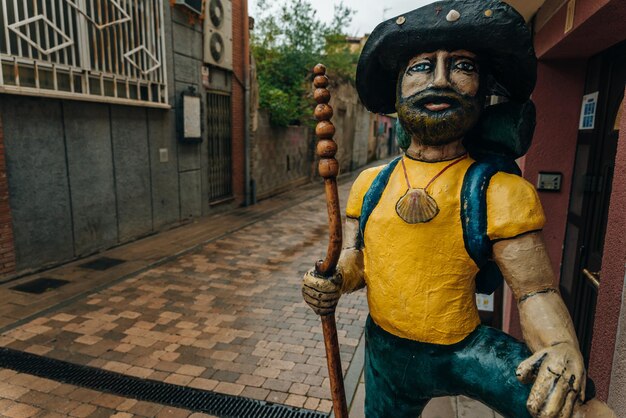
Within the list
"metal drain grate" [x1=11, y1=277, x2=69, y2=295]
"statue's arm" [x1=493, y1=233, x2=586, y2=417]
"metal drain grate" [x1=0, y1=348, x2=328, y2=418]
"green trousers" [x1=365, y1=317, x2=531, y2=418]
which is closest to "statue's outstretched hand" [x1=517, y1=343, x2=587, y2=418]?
"statue's arm" [x1=493, y1=233, x2=586, y2=417]

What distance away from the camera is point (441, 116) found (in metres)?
1.62

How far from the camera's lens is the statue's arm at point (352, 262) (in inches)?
74.1

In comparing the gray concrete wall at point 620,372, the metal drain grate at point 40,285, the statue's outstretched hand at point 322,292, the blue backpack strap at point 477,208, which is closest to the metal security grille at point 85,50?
→ the metal drain grate at point 40,285

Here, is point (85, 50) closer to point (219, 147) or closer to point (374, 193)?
point (219, 147)

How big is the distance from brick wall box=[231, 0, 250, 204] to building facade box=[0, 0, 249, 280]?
415 mm

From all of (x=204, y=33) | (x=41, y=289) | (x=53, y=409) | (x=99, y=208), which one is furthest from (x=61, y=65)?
(x=53, y=409)

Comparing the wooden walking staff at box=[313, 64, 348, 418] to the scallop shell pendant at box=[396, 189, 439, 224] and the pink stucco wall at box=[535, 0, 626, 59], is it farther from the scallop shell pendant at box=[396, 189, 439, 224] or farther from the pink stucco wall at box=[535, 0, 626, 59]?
the pink stucco wall at box=[535, 0, 626, 59]

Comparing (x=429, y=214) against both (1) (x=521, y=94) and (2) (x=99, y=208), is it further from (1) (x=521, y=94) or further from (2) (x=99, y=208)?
(2) (x=99, y=208)

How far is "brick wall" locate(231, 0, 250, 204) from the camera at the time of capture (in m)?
10.3

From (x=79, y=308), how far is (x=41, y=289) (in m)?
0.84

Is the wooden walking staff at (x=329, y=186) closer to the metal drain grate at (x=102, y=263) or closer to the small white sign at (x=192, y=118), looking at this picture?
the metal drain grate at (x=102, y=263)

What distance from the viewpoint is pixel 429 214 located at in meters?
1.60

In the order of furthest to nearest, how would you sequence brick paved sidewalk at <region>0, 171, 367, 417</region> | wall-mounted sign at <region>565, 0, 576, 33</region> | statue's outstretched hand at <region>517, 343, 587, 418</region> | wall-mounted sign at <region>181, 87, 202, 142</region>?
1. wall-mounted sign at <region>181, 87, 202, 142</region>
2. brick paved sidewalk at <region>0, 171, 367, 417</region>
3. wall-mounted sign at <region>565, 0, 576, 33</region>
4. statue's outstretched hand at <region>517, 343, 587, 418</region>

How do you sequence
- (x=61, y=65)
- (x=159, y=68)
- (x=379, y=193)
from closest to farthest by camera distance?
1. (x=379, y=193)
2. (x=61, y=65)
3. (x=159, y=68)
